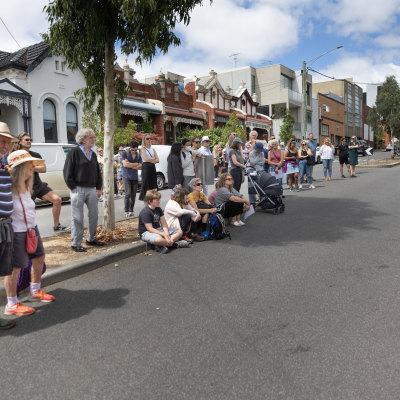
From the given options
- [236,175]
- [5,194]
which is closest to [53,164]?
[236,175]

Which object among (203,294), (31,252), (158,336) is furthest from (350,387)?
(31,252)

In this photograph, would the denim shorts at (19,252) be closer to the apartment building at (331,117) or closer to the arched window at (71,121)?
the arched window at (71,121)

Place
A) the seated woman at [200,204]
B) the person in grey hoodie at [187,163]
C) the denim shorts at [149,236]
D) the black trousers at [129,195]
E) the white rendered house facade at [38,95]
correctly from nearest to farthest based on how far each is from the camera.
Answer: the denim shorts at [149,236], the seated woman at [200,204], the person in grey hoodie at [187,163], the black trousers at [129,195], the white rendered house facade at [38,95]

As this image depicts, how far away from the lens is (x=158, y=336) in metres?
3.37

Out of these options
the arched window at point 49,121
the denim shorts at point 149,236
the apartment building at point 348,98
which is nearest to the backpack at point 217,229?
the denim shorts at point 149,236

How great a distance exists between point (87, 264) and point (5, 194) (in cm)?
191

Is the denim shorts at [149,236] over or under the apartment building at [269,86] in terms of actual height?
under

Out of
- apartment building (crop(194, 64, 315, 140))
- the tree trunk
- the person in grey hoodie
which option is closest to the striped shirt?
the tree trunk

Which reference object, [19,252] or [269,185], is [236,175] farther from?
[19,252]

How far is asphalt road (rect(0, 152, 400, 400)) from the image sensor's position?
2.65 metres

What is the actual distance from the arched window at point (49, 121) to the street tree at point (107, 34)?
47.4 ft

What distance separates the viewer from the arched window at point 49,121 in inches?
809

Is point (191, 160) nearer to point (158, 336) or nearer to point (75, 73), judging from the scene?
point (158, 336)

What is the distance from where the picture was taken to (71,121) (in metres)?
21.9
